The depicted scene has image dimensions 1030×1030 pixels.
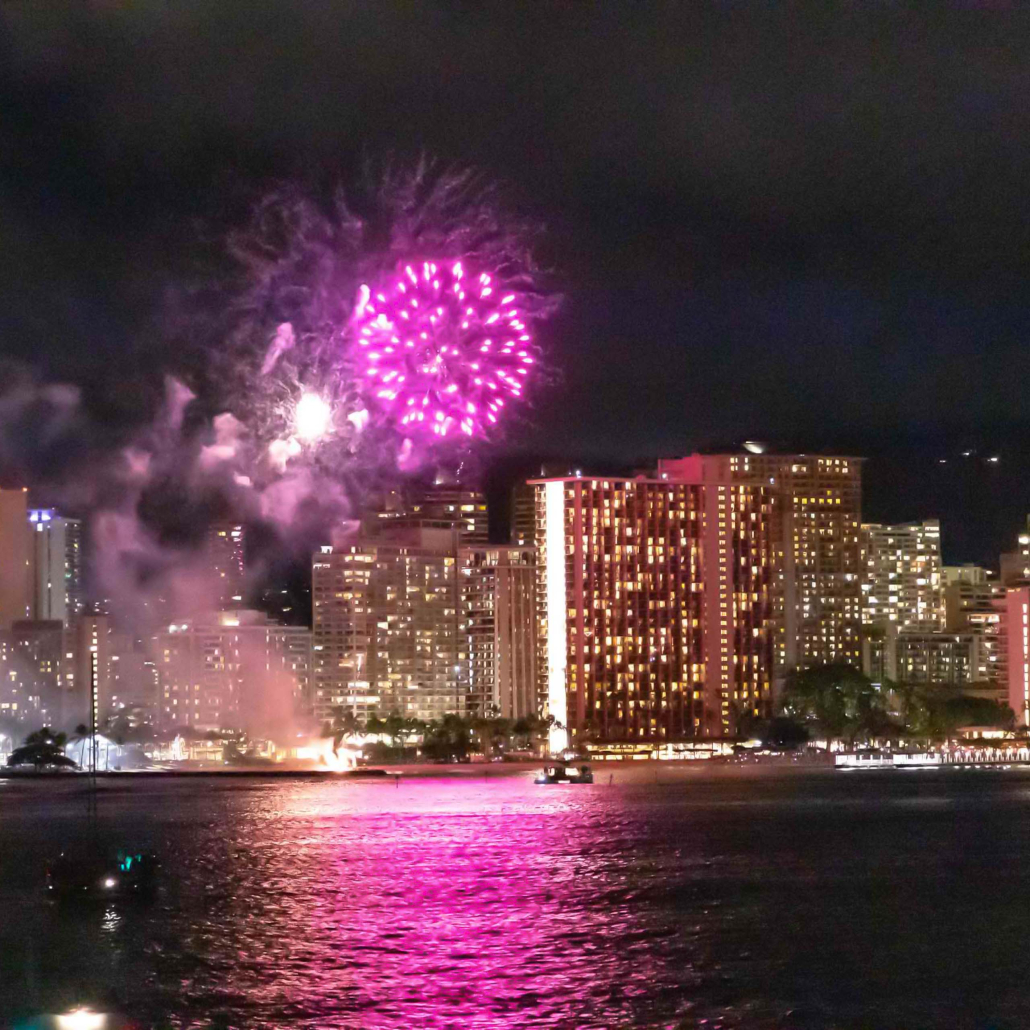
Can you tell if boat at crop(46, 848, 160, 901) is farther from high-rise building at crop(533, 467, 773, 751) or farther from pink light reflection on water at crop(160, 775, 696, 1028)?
high-rise building at crop(533, 467, 773, 751)

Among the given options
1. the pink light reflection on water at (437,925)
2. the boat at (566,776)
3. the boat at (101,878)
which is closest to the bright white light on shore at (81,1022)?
the pink light reflection on water at (437,925)

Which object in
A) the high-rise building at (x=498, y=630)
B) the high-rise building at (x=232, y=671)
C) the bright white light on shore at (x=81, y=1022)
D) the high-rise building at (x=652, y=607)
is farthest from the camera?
the high-rise building at (x=232, y=671)

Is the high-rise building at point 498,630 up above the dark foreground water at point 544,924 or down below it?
above

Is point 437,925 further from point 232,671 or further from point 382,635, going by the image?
point 232,671

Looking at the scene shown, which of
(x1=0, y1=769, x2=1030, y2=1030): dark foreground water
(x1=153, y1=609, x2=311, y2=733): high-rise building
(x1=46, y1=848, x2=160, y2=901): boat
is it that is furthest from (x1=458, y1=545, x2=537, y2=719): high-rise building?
(x1=46, y1=848, x2=160, y2=901): boat

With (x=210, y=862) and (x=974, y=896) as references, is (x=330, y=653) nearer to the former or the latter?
(x=210, y=862)

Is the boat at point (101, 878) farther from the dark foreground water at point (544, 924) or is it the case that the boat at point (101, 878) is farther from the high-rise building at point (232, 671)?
the high-rise building at point (232, 671)

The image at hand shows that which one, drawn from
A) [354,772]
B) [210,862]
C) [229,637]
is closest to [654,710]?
[354,772]
